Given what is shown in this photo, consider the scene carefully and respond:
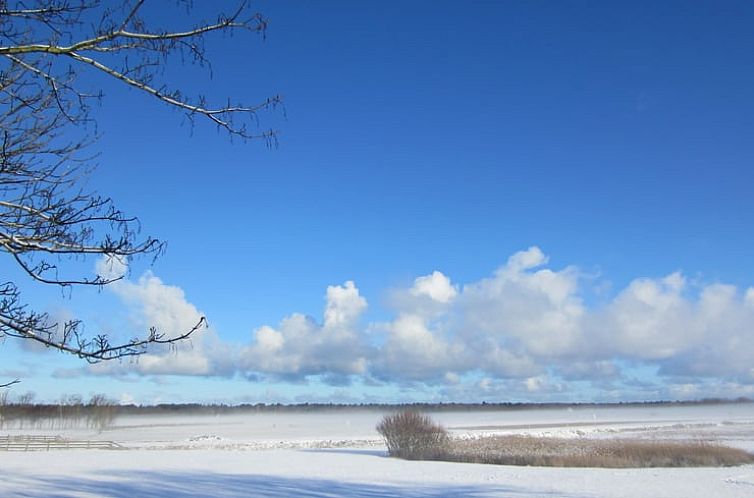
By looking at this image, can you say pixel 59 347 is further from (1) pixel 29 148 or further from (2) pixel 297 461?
(2) pixel 297 461

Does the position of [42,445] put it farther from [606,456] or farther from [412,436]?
[606,456]

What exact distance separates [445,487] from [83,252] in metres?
24.4

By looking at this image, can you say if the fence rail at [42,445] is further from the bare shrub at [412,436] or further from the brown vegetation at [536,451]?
A: the brown vegetation at [536,451]

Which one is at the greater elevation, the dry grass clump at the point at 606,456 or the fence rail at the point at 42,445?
the dry grass clump at the point at 606,456

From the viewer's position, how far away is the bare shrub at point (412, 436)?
47594 millimetres

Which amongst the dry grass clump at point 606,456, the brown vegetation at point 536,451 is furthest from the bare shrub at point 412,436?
the dry grass clump at point 606,456

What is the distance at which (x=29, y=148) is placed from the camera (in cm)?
578

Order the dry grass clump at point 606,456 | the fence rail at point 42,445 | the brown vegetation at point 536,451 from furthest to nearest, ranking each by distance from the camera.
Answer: the fence rail at point 42,445 → the brown vegetation at point 536,451 → the dry grass clump at point 606,456

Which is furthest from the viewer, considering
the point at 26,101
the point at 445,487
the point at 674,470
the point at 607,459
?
the point at 607,459

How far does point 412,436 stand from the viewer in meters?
49.1

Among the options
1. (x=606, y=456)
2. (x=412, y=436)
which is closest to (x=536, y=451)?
(x=606, y=456)

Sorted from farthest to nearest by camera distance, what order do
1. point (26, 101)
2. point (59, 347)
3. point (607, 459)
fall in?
point (607, 459) → point (26, 101) → point (59, 347)

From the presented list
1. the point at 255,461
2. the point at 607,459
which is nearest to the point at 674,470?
the point at 607,459

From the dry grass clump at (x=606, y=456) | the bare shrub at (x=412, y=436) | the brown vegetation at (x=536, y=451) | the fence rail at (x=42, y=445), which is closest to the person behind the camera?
the dry grass clump at (x=606, y=456)
